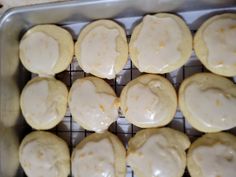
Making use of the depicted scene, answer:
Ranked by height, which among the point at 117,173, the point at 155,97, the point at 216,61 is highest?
the point at 216,61

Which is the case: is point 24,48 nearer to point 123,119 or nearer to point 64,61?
point 64,61

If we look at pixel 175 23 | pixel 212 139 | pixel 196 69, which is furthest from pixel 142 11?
pixel 212 139

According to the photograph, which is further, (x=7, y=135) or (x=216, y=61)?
(x=7, y=135)

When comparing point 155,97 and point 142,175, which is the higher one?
point 155,97

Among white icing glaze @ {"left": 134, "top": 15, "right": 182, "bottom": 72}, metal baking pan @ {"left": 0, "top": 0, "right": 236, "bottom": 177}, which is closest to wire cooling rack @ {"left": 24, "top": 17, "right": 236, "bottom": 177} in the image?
metal baking pan @ {"left": 0, "top": 0, "right": 236, "bottom": 177}

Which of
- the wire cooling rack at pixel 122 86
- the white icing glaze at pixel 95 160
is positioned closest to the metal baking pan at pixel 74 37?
the wire cooling rack at pixel 122 86

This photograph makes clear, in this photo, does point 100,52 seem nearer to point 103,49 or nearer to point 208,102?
point 103,49
